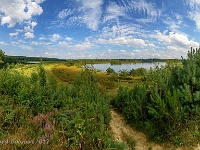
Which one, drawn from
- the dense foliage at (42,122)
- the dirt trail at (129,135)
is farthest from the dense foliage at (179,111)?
the dense foliage at (42,122)

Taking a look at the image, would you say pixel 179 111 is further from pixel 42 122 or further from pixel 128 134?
pixel 42 122

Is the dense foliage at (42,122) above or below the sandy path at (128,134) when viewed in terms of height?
above

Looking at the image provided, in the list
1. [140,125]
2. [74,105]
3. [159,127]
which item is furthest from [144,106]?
[74,105]

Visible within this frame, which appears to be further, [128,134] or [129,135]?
[128,134]

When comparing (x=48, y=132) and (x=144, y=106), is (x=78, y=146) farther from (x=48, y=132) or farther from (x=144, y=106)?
(x=144, y=106)

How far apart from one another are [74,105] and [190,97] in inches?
188

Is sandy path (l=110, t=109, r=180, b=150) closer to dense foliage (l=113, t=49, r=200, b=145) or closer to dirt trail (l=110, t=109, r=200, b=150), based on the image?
dirt trail (l=110, t=109, r=200, b=150)

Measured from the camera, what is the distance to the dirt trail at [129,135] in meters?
8.26

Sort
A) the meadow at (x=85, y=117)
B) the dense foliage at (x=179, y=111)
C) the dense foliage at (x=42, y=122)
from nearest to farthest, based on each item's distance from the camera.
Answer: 1. the dense foliage at (x=42, y=122)
2. the meadow at (x=85, y=117)
3. the dense foliage at (x=179, y=111)

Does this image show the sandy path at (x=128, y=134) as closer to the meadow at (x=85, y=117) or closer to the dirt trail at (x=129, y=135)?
the dirt trail at (x=129, y=135)

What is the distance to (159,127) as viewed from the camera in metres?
8.59

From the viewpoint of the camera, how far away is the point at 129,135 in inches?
373

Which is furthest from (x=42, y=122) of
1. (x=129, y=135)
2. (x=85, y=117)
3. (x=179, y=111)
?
(x=179, y=111)

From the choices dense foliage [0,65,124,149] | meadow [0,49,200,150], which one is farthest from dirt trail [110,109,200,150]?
dense foliage [0,65,124,149]
